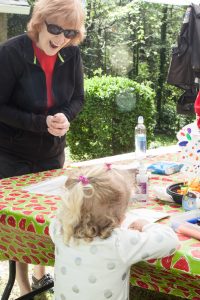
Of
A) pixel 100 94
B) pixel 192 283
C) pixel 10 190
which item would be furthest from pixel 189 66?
pixel 192 283

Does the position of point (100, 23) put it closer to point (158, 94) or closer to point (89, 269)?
point (158, 94)

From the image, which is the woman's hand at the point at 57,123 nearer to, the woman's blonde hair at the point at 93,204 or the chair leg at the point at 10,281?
the chair leg at the point at 10,281

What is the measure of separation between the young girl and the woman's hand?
2.91ft

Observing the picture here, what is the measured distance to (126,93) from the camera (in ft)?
25.0

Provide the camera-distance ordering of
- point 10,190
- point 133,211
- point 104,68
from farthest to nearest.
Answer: point 104,68 → point 10,190 → point 133,211

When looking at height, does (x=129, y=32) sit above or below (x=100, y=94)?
above

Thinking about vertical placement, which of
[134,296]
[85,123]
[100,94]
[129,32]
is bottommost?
[134,296]

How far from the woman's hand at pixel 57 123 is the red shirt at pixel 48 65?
5.9 inches

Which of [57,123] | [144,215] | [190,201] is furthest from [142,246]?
[57,123]

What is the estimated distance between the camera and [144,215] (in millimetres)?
1847

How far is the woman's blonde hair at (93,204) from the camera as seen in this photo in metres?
1.49

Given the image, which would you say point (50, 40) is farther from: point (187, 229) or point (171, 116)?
point (171, 116)

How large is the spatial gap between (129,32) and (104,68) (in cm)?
131

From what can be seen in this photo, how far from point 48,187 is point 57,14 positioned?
0.88 m
